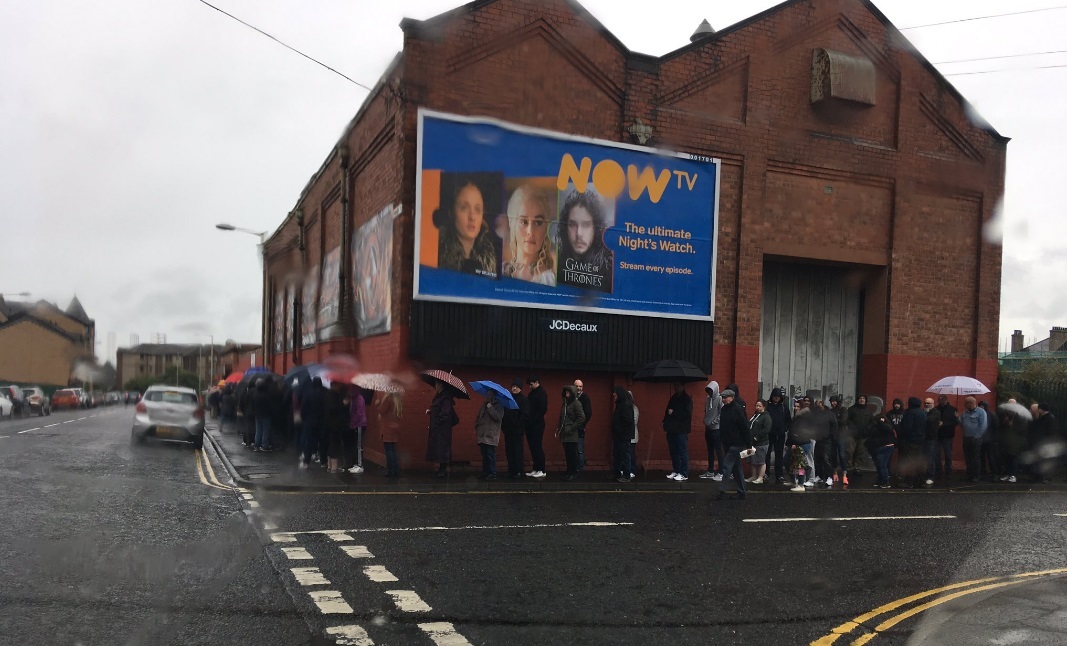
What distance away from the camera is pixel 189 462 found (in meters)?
16.4

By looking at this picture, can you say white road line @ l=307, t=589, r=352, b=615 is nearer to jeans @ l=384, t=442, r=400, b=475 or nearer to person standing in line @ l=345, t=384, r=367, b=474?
jeans @ l=384, t=442, r=400, b=475

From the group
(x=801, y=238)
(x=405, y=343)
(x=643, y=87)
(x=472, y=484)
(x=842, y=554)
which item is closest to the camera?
(x=842, y=554)

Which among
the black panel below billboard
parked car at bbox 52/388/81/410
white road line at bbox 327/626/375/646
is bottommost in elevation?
parked car at bbox 52/388/81/410

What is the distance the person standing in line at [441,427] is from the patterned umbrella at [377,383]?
29.4 inches

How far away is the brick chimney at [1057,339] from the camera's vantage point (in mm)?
48947

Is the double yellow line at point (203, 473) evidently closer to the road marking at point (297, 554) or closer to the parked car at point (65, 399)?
the road marking at point (297, 554)

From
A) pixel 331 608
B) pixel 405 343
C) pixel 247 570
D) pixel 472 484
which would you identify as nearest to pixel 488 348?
pixel 405 343

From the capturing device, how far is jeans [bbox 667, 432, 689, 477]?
15188 mm

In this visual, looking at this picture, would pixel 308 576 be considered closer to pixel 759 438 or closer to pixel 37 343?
pixel 759 438

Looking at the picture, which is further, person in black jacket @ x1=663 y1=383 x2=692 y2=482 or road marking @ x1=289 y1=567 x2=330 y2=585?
person in black jacket @ x1=663 y1=383 x2=692 y2=482

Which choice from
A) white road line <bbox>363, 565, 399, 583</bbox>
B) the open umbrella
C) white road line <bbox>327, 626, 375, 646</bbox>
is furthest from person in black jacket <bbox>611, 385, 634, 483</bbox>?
white road line <bbox>327, 626, 375, 646</bbox>

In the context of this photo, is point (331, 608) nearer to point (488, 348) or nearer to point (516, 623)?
point (516, 623)

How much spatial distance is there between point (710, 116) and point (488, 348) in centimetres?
680

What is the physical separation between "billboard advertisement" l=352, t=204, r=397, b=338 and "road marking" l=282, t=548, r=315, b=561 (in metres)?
8.49
